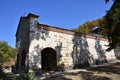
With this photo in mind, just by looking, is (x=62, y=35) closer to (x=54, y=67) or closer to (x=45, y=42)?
(x=45, y=42)

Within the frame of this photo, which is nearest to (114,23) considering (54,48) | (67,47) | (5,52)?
(67,47)

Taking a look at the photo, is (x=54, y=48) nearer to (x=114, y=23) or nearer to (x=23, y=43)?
(x=23, y=43)

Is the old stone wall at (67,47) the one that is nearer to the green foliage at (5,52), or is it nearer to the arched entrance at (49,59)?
the arched entrance at (49,59)

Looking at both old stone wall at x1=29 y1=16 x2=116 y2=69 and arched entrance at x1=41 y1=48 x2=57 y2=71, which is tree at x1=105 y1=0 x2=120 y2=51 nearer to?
old stone wall at x1=29 y1=16 x2=116 y2=69

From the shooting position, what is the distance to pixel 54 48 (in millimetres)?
15719

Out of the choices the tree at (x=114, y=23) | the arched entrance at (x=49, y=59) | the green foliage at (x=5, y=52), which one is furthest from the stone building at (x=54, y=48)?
the green foliage at (x=5, y=52)

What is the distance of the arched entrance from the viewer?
16.5 meters

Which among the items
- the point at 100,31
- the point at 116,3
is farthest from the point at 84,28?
the point at 116,3

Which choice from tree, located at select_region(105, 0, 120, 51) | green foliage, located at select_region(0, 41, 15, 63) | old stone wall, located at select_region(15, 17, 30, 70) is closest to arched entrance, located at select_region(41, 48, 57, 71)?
old stone wall, located at select_region(15, 17, 30, 70)

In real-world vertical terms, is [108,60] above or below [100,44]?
below

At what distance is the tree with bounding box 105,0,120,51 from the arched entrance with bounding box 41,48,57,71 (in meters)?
6.62

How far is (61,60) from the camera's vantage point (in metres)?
15.9

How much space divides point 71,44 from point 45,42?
3.48 meters

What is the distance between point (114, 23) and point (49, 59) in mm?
9084
